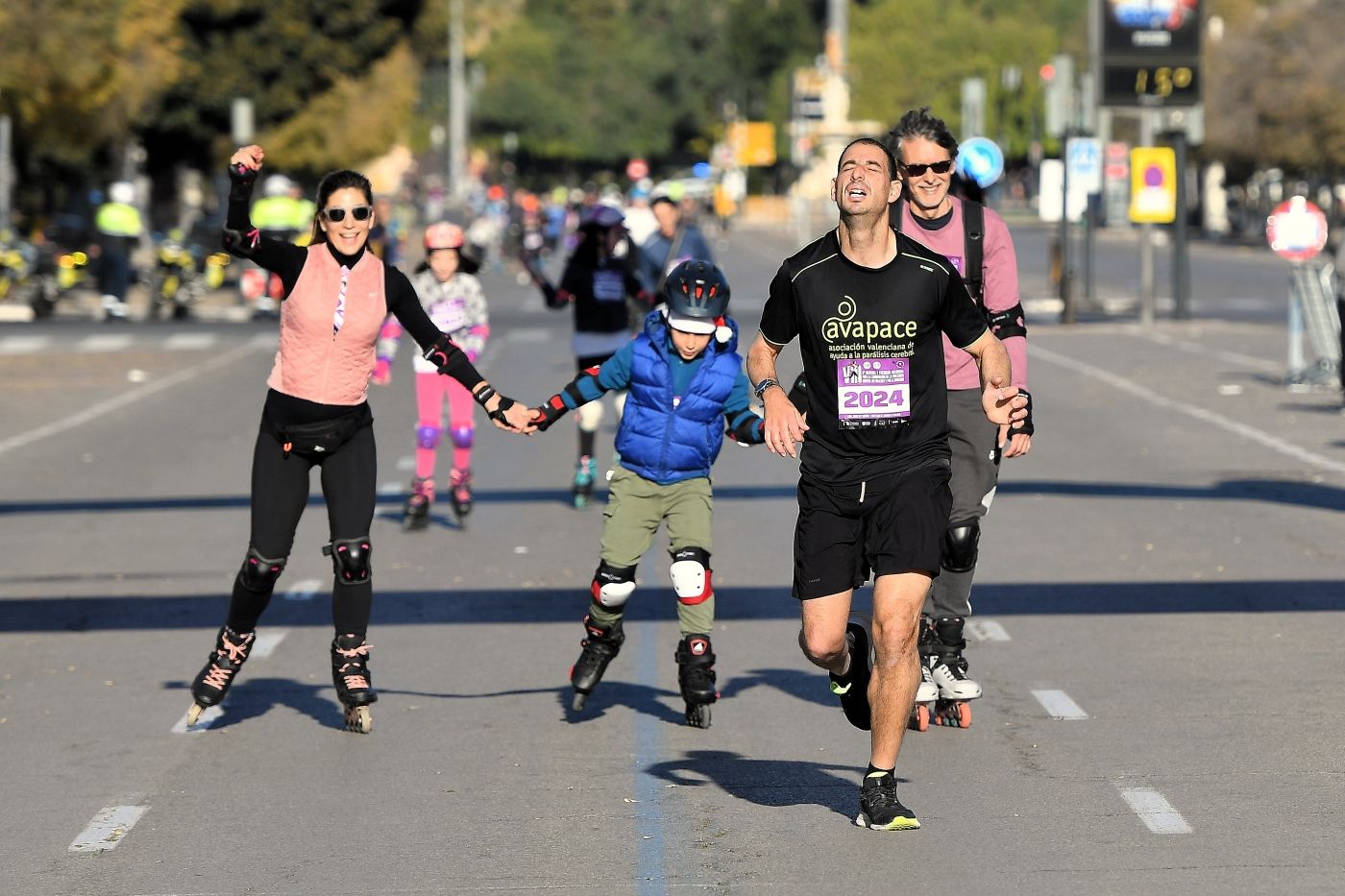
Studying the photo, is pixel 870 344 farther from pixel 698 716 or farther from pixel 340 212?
pixel 340 212

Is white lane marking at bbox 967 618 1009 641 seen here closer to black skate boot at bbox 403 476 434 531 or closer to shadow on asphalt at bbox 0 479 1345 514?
black skate boot at bbox 403 476 434 531

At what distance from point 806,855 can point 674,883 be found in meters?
0.47

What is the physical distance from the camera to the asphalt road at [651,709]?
6.71 m

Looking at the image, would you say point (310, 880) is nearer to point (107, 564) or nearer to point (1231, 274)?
point (107, 564)

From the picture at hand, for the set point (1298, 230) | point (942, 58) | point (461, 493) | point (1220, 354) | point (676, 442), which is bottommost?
point (461, 493)

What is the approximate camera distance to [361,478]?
334 inches

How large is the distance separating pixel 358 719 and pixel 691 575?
128 centimetres

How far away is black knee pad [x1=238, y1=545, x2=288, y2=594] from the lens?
8.47m

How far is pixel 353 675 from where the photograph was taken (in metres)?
8.48

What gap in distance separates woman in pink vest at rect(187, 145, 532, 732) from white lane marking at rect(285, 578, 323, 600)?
11.4 feet

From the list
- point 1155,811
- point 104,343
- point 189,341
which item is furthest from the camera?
point 189,341

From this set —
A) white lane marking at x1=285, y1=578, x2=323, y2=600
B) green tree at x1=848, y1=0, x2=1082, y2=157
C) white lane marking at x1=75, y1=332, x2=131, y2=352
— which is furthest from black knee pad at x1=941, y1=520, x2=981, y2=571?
green tree at x1=848, y1=0, x2=1082, y2=157

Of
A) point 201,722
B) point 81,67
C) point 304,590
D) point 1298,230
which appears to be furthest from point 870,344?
point 81,67

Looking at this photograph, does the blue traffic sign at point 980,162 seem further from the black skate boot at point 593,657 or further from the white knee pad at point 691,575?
the black skate boot at point 593,657
